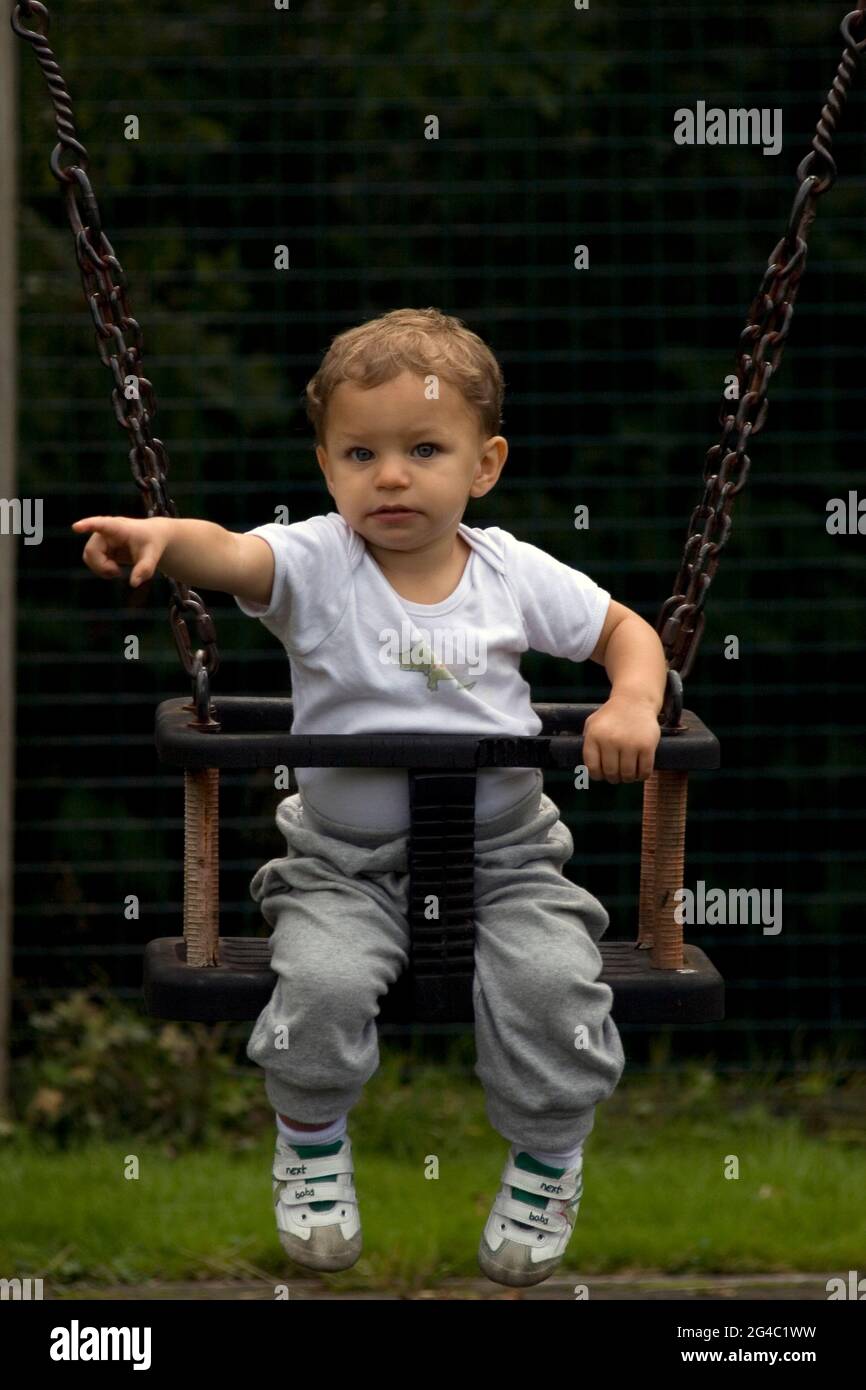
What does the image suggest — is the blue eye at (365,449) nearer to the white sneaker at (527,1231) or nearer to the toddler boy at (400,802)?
the toddler boy at (400,802)

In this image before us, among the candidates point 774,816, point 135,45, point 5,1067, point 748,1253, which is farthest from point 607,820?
point 135,45

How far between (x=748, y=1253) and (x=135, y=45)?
2.82 m

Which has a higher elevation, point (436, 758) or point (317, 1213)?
point (436, 758)

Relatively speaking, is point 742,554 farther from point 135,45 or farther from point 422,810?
point 422,810

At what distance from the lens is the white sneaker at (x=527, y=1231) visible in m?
2.60

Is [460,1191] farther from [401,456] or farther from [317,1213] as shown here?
[401,456]

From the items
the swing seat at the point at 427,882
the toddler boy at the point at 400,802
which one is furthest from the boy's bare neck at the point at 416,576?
the swing seat at the point at 427,882

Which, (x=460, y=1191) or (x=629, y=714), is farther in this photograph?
(x=460, y=1191)

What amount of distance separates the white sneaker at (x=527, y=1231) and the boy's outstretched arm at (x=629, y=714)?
48 centimetres

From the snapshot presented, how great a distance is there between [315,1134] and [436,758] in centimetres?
47

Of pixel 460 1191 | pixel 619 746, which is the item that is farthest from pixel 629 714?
pixel 460 1191

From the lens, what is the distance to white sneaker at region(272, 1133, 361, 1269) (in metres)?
2.56

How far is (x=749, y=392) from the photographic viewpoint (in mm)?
2686

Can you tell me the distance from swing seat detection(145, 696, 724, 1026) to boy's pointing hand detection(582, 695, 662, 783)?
0.02 metres
